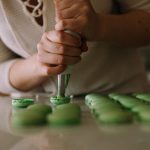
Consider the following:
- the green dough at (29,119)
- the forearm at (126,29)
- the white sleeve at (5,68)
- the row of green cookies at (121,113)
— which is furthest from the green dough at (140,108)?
the white sleeve at (5,68)

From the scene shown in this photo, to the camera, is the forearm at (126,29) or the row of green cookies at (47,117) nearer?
the row of green cookies at (47,117)

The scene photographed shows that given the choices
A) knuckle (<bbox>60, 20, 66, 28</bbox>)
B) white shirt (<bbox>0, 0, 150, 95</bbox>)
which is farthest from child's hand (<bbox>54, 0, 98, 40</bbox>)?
white shirt (<bbox>0, 0, 150, 95</bbox>)

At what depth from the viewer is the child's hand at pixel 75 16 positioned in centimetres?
51

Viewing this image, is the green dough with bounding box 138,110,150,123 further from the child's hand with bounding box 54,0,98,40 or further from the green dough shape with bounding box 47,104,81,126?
the child's hand with bounding box 54,0,98,40

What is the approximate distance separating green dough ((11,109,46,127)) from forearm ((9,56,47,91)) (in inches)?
9.7

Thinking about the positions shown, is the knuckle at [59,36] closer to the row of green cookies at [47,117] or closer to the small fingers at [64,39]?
the small fingers at [64,39]

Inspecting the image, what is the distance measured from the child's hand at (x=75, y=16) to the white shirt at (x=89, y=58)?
11 cm

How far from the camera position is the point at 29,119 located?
372mm

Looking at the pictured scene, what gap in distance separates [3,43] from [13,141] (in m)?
0.47

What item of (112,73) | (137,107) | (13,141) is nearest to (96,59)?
(112,73)

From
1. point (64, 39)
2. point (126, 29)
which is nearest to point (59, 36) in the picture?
point (64, 39)

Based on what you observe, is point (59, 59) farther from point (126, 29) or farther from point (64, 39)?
point (126, 29)

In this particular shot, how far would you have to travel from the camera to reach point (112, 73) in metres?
0.68

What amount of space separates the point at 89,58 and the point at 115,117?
0.31 meters
